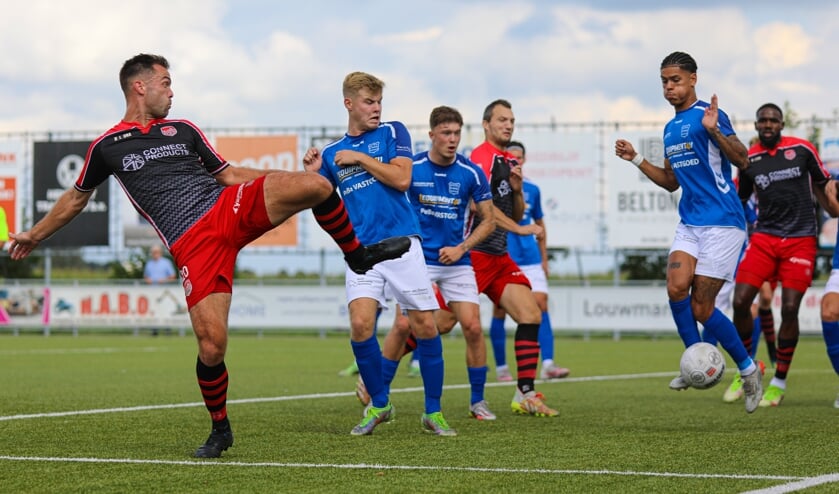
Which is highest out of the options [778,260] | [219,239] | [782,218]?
[782,218]

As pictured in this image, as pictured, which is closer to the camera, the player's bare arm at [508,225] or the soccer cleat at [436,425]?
the soccer cleat at [436,425]

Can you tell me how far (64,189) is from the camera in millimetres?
32000

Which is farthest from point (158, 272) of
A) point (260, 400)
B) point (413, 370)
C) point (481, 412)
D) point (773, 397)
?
point (481, 412)

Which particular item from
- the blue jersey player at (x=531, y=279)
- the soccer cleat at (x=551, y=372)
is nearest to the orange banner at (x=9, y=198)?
the blue jersey player at (x=531, y=279)

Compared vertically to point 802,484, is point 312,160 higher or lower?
higher

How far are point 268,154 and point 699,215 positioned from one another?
23117 millimetres

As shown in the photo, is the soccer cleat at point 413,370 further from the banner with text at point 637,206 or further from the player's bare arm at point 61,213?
the banner with text at point 637,206

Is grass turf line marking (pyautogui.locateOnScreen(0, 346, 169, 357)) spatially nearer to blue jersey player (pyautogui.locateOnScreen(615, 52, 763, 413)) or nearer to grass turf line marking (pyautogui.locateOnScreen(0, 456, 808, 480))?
blue jersey player (pyautogui.locateOnScreen(615, 52, 763, 413))

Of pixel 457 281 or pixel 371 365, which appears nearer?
pixel 371 365

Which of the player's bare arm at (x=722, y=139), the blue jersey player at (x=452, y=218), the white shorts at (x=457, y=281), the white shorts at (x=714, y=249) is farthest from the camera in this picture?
the white shorts at (x=457, y=281)

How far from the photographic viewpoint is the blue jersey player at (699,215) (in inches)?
339

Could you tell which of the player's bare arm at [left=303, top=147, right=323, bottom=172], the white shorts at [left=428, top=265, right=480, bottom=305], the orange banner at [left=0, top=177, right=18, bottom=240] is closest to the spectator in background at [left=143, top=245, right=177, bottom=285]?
the orange banner at [left=0, top=177, right=18, bottom=240]

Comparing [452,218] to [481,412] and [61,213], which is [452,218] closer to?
[481,412]

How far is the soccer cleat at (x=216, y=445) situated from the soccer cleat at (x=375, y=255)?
3.81ft
